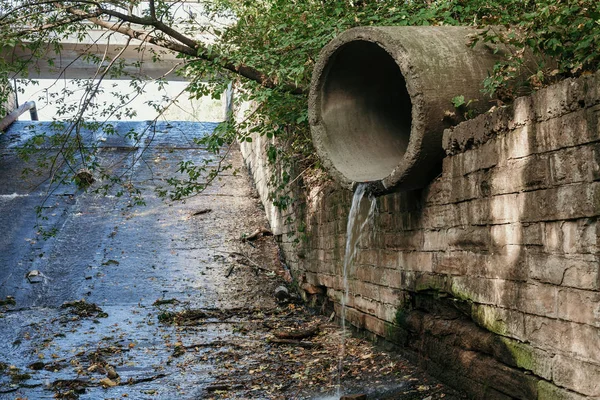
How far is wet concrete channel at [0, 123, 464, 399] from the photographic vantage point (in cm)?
551

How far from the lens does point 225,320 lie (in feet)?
26.8

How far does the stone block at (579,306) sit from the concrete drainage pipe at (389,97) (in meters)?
1.71

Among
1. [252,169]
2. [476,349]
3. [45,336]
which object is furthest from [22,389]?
[252,169]

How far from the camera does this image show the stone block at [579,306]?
3.01 m

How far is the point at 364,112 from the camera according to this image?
6.15 meters

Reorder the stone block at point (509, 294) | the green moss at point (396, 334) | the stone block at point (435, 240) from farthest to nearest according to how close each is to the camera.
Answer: the green moss at point (396, 334) → the stone block at point (435, 240) → the stone block at point (509, 294)

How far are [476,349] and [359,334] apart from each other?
2.52m

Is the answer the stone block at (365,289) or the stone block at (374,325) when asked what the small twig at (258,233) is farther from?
the stone block at (374,325)

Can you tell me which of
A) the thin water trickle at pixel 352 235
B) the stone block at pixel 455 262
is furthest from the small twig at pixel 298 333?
the stone block at pixel 455 262

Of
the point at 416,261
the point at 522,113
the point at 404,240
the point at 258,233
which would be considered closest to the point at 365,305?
the point at 404,240

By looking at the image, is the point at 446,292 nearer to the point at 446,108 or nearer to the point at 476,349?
the point at 476,349

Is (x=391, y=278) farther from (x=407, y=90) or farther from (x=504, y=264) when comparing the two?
(x=504, y=264)

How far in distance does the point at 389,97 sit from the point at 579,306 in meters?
3.53

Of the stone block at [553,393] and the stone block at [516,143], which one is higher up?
the stone block at [516,143]
